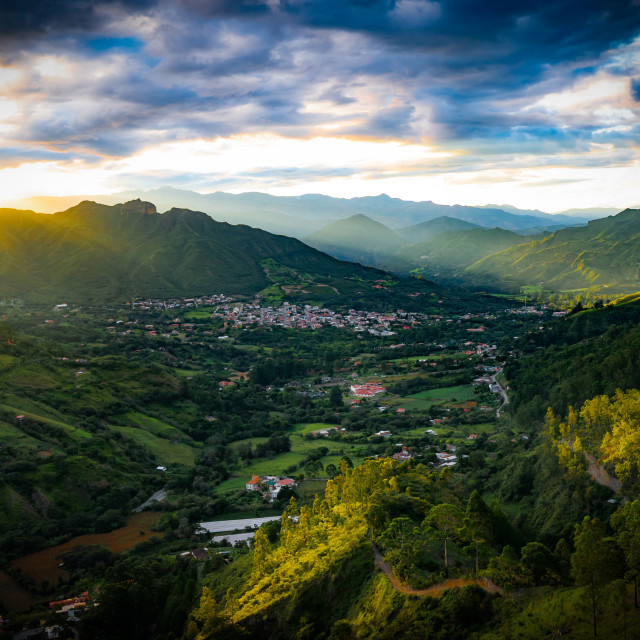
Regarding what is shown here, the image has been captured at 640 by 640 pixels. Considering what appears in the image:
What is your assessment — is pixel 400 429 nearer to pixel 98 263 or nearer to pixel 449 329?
pixel 449 329

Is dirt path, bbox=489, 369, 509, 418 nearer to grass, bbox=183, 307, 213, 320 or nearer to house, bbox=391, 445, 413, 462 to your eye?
house, bbox=391, 445, 413, 462

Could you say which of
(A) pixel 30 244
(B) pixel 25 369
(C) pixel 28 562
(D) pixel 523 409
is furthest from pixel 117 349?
(A) pixel 30 244

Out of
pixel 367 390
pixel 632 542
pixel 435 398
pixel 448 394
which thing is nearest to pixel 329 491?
pixel 632 542

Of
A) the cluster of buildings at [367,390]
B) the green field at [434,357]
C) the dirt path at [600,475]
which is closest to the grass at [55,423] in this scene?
the cluster of buildings at [367,390]

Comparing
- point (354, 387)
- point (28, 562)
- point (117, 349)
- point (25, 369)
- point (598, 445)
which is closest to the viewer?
point (598, 445)

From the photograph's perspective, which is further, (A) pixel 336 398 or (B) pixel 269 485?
(A) pixel 336 398

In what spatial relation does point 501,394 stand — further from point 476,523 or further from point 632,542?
point 632,542
